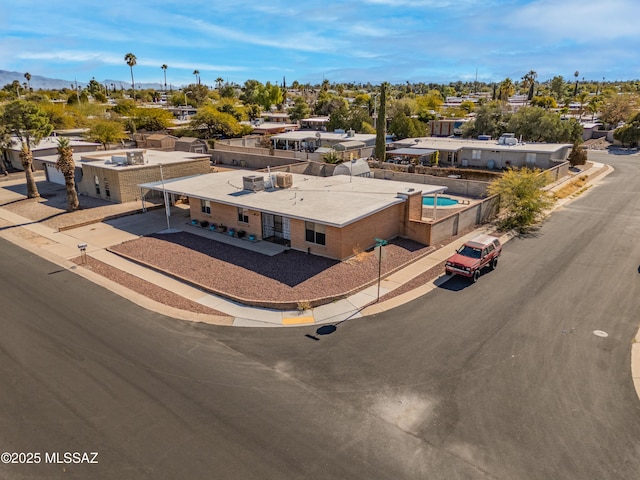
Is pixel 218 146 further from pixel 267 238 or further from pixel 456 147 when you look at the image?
pixel 267 238

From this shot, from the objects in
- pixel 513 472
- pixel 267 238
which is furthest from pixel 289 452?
pixel 267 238

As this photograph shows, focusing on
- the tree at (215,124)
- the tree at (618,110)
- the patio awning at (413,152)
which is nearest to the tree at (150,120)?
the tree at (215,124)

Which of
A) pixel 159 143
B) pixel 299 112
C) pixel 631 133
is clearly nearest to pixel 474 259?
pixel 159 143

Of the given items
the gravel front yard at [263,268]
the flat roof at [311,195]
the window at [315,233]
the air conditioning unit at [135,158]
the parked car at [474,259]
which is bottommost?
the gravel front yard at [263,268]

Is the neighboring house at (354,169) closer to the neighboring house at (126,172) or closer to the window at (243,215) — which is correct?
the neighboring house at (126,172)

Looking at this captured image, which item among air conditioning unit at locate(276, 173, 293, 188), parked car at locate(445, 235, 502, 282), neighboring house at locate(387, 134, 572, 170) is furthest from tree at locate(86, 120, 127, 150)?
parked car at locate(445, 235, 502, 282)
